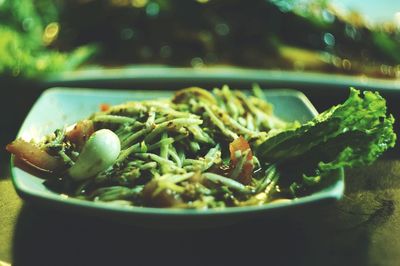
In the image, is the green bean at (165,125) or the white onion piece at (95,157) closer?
the white onion piece at (95,157)

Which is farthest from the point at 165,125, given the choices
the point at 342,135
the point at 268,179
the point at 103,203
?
the point at 342,135

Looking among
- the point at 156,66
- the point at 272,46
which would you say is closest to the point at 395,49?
the point at 272,46

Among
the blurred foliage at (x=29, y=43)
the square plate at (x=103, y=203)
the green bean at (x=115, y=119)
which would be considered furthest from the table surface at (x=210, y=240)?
the blurred foliage at (x=29, y=43)

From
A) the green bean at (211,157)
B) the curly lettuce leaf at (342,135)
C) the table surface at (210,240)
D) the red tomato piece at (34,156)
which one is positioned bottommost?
the table surface at (210,240)

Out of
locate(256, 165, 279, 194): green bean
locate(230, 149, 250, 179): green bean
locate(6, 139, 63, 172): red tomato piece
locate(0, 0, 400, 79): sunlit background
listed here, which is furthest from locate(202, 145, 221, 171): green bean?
locate(0, 0, 400, 79): sunlit background

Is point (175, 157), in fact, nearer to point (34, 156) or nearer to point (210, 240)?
point (210, 240)

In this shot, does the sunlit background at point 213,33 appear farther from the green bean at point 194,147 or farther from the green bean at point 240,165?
the green bean at point 240,165
